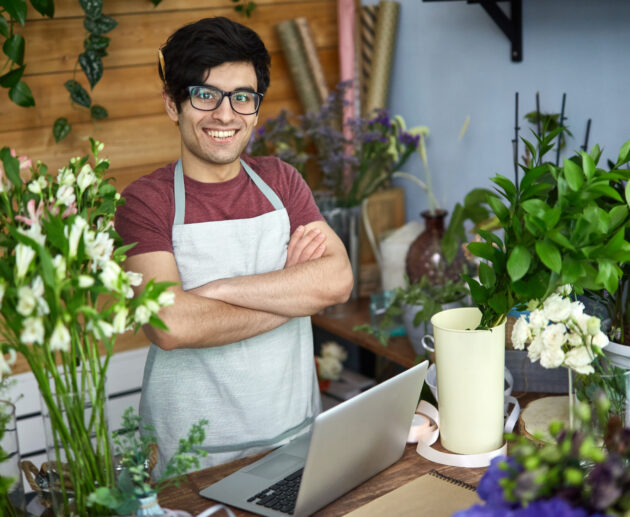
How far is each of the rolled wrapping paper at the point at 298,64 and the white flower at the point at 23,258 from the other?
2066 mm

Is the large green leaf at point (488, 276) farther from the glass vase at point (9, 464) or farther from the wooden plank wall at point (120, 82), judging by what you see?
the wooden plank wall at point (120, 82)

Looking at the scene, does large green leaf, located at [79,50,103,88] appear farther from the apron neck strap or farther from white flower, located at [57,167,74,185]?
white flower, located at [57,167,74,185]

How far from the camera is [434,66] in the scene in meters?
2.78

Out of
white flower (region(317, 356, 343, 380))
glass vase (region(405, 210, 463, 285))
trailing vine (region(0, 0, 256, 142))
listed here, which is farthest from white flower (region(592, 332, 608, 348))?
trailing vine (region(0, 0, 256, 142))

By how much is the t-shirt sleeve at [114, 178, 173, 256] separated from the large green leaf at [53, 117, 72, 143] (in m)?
0.86

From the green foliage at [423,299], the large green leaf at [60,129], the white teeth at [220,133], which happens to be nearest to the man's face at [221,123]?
the white teeth at [220,133]

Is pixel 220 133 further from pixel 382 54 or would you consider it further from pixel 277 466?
pixel 382 54

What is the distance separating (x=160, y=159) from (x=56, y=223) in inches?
71.9

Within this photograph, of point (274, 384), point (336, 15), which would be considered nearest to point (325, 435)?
point (274, 384)

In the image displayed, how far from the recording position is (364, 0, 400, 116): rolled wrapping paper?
9.48 feet

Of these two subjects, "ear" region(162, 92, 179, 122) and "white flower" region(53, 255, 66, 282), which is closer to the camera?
"white flower" region(53, 255, 66, 282)

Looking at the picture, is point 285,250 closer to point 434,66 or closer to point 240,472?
point 240,472

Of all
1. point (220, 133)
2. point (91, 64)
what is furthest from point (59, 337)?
point (91, 64)

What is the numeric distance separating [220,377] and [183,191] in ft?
1.43
